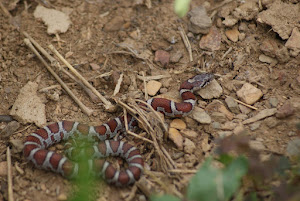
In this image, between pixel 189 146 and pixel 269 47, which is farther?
pixel 269 47

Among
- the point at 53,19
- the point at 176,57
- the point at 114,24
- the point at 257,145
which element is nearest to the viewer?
the point at 257,145

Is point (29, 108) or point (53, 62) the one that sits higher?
point (53, 62)

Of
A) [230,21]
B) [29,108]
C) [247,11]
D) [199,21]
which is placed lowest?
[29,108]

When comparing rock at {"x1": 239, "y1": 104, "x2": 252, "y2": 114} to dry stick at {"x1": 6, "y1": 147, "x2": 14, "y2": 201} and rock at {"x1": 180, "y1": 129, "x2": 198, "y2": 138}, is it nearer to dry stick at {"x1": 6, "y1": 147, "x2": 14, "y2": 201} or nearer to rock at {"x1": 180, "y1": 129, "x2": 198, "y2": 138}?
rock at {"x1": 180, "y1": 129, "x2": 198, "y2": 138}

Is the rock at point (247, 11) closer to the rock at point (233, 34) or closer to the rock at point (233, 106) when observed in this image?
the rock at point (233, 34)

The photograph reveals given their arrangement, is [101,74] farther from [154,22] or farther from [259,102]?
[259,102]

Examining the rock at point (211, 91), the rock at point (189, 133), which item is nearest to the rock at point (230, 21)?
the rock at point (211, 91)

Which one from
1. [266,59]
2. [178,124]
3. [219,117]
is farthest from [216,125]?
[266,59]

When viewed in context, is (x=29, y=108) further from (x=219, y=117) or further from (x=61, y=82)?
(x=219, y=117)
